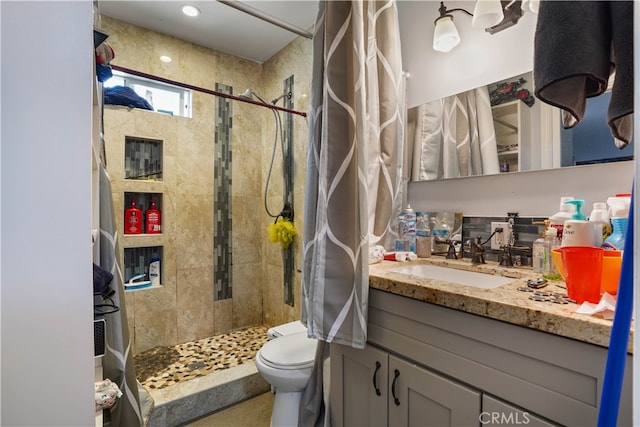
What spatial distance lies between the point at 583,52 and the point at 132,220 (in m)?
2.66

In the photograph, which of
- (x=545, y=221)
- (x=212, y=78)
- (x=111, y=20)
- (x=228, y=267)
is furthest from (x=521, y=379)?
(x=111, y=20)

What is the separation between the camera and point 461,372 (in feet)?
2.94

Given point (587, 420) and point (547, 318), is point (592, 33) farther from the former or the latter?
point (587, 420)

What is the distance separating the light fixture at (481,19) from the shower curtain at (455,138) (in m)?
0.26

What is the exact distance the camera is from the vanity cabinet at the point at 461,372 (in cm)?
70

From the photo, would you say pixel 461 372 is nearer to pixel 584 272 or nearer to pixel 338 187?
pixel 584 272

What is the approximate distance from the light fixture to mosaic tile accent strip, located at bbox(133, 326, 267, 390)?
2.35 m

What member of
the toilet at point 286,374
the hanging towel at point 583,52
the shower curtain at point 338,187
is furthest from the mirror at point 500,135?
the toilet at point 286,374

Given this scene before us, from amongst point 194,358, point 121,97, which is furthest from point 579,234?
point 194,358

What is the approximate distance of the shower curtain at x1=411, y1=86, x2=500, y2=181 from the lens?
1.44 m

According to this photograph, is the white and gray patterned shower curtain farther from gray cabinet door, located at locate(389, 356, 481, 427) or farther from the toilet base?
the toilet base

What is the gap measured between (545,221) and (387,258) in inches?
26.3

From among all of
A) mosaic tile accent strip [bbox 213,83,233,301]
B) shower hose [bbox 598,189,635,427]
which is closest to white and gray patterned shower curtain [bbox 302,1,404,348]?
shower hose [bbox 598,189,635,427]

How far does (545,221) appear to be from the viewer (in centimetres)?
122
